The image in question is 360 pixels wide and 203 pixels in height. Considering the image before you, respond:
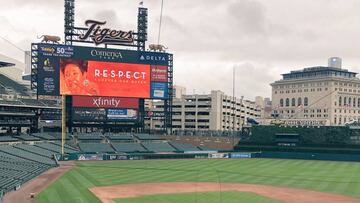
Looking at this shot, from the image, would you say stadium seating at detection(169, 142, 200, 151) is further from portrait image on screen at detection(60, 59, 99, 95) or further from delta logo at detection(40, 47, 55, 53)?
delta logo at detection(40, 47, 55, 53)

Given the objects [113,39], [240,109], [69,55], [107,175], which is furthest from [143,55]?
[240,109]

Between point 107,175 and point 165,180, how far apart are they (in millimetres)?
8840

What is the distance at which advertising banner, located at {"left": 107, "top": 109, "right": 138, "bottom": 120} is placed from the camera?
82.8 metres

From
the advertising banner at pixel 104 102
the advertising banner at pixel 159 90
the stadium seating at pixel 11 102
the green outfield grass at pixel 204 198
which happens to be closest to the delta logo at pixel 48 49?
the advertising banner at pixel 104 102

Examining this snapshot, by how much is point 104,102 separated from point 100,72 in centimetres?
634

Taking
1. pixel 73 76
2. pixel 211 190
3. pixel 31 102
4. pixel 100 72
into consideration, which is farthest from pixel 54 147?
pixel 211 190

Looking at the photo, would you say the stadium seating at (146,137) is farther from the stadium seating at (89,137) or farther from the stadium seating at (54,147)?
the stadium seating at (54,147)

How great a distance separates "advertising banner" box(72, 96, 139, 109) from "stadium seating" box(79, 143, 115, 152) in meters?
8.11

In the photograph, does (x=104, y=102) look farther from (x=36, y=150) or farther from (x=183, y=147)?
(x=183, y=147)

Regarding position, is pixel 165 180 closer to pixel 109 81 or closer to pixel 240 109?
pixel 109 81

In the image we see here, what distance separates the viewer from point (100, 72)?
8056cm

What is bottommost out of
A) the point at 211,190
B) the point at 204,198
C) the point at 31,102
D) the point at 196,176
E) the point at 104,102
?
the point at 196,176

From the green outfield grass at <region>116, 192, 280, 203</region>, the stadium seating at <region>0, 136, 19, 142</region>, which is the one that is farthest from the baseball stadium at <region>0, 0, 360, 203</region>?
the green outfield grass at <region>116, 192, 280, 203</region>

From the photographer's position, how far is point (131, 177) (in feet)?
174
